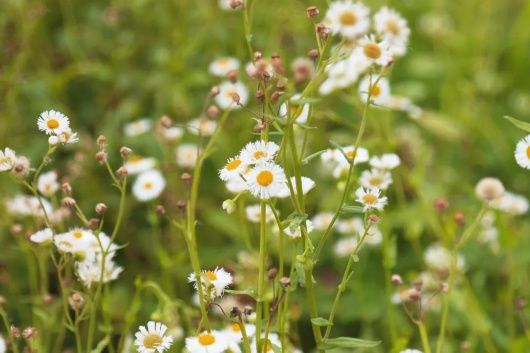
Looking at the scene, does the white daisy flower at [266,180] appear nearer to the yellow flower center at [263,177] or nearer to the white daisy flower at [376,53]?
the yellow flower center at [263,177]

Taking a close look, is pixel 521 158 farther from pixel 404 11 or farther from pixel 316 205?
pixel 404 11

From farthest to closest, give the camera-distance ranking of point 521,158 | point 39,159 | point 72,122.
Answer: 1. point 72,122
2. point 39,159
3. point 521,158

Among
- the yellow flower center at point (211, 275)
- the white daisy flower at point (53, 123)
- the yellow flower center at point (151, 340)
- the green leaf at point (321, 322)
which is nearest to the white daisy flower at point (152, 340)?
the yellow flower center at point (151, 340)

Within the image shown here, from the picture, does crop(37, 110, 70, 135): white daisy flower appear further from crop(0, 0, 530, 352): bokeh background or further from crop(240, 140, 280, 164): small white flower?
crop(0, 0, 530, 352): bokeh background

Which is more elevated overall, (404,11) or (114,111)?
(404,11)

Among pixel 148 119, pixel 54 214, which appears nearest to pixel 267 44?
pixel 148 119

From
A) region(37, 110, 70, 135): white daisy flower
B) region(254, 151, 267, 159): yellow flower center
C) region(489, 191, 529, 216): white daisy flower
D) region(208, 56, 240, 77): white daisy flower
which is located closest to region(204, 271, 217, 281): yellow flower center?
region(254, 151, 267, 159): yellow flower center
